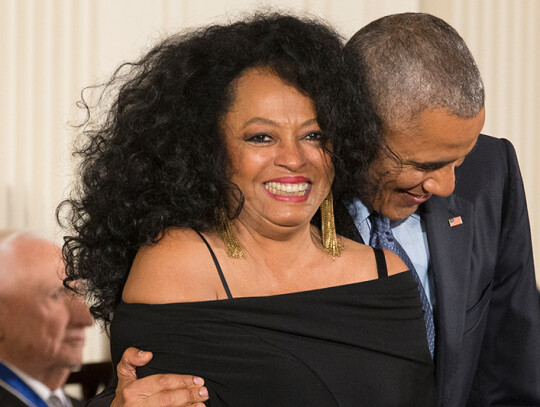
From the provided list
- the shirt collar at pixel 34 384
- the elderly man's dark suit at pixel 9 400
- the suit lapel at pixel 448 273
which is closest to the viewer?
the suit lapel at pixel 448 273

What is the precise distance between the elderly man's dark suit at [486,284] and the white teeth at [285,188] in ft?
1.90

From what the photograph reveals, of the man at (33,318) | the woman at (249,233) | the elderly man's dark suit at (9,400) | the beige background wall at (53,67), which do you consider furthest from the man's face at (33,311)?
the woman at (249,233)

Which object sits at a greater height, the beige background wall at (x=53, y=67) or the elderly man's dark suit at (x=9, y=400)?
the beige background wall at (x=53, y=67)

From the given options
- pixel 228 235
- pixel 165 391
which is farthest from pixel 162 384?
pixel 228 235

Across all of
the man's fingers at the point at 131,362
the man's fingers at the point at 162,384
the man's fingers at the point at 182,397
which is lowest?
the man's fingers at the point at 182,397

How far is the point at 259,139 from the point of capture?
157cm

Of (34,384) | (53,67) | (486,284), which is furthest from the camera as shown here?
(53,67)

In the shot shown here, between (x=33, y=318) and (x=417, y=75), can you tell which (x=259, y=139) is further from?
(x=33, y=318)

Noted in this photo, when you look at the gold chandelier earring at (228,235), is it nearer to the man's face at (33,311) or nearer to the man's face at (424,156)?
the man's face at (424,156)

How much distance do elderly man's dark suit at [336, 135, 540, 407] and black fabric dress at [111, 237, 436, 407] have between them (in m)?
0.44

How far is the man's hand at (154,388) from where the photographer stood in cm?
147

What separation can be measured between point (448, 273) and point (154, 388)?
2.76ft

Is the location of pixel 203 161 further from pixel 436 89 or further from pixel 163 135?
pixel 436 89

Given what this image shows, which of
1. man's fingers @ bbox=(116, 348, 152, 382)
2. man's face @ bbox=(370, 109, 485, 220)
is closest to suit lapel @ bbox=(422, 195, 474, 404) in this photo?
man's face @ bbox=(370, 109, 485, 220)
